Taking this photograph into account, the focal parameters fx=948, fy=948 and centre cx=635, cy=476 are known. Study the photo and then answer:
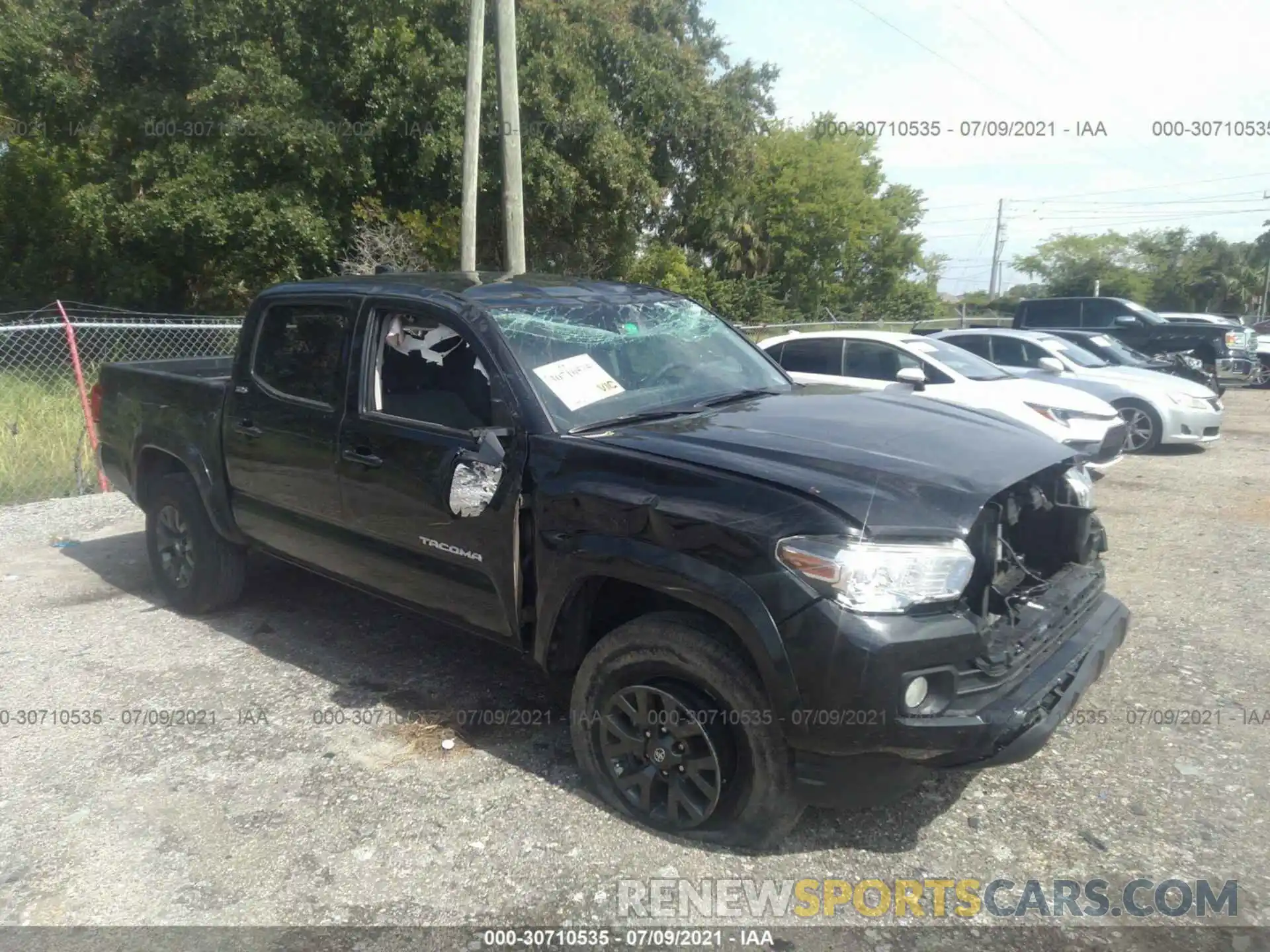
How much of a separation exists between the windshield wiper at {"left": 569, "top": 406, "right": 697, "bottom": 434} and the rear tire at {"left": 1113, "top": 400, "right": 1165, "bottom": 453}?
8.69 m

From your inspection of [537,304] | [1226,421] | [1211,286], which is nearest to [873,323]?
[1226,421]

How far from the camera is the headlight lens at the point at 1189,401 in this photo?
10.7 metres

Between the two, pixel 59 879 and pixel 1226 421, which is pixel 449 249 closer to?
pixel 1226 421

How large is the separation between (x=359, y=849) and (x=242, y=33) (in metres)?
17.1

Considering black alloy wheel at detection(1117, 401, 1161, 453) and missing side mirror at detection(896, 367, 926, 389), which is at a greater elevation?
missing side mirror at detection(896, 367, 926, 389)

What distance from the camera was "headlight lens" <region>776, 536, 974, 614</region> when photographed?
2715 mm

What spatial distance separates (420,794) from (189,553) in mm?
2652

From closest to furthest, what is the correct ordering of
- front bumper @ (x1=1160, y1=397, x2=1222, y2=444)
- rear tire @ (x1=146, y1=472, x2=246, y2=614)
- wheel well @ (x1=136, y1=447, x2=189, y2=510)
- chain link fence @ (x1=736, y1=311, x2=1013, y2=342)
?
rear tire @ (x1=146, y1=472, x2=246, y2=614), wheel well @ (x1=136, y1=447, x2=189, y2=510), front bumper @ (x1=1160, y1=397, x2=1222, y2=444), chain link fence @ (x1=736, y1=311, x2=1013, y2=342)

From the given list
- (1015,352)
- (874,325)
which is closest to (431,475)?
(1015,352)

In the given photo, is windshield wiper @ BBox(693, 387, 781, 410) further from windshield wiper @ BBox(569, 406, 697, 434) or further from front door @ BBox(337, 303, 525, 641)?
front door @ BBox(337, 303, 525, 641)

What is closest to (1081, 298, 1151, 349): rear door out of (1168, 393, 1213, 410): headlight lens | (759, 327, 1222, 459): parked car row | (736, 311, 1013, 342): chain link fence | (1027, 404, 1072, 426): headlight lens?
(736, 311, 1013, 342): chain link fence

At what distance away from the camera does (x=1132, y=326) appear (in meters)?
16.1

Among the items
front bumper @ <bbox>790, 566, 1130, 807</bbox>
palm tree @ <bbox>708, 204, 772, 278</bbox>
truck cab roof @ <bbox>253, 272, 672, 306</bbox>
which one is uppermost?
palm tree @ <bbox>708, 204, 772, 278</bbox>

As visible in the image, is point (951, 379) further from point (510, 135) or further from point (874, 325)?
point (874, 325)
